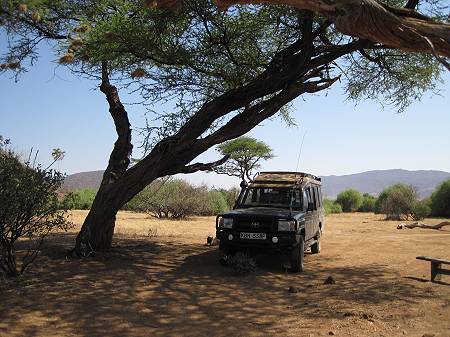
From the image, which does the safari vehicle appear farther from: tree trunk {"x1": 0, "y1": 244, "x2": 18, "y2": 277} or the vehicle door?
tree trunk {"x1": 0, "y1": 244, "x2": 18, "y2": 277}

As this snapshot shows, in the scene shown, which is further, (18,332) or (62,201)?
(62,201)

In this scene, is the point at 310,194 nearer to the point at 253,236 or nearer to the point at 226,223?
the point at 253,236

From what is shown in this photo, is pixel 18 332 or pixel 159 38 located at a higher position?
pixel 159 38

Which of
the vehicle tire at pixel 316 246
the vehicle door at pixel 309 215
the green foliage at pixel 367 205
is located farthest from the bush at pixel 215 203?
the vehicle door at pixel 309 215

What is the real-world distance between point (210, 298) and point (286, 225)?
9.10 feet

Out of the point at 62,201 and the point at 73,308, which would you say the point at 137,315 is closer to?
the point at 73,308

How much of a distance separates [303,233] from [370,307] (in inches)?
131

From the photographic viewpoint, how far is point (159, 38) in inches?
420

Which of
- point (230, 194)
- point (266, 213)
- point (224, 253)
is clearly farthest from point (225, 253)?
point (230, 194)

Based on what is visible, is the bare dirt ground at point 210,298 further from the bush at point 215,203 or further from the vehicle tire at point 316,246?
the bush at point 215,203

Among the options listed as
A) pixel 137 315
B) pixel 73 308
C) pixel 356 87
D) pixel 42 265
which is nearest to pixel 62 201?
pixel 42 265

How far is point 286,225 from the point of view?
33.0 feet

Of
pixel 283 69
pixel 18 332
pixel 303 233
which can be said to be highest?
pixel 283 69

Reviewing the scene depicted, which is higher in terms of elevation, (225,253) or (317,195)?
(317,195)
